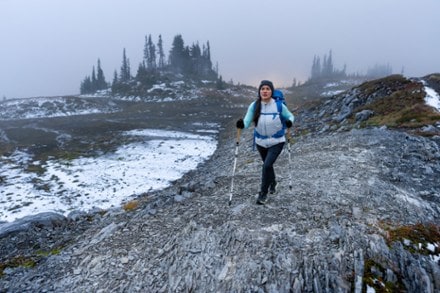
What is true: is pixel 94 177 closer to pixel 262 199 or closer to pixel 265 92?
pixel 262 199

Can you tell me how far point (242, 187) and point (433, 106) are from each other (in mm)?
17197

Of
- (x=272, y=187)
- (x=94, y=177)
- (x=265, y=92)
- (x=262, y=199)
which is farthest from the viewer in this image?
(x=94, y=177)

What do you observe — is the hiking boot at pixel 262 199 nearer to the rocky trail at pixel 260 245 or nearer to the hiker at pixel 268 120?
the rocky trail at pixel 260 245

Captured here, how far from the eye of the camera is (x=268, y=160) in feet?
26.0

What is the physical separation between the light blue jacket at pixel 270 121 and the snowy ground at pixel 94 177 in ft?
35.3

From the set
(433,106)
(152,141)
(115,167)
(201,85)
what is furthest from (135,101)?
(433,106)

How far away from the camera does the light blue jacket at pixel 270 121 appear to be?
7590mm

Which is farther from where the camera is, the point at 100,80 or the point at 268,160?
the point at 100,80

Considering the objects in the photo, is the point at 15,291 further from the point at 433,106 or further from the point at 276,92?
the point at 433,106

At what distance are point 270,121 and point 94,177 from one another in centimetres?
Answer: 1676

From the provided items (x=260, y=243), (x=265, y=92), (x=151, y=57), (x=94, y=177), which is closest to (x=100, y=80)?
(x=151, y=57)

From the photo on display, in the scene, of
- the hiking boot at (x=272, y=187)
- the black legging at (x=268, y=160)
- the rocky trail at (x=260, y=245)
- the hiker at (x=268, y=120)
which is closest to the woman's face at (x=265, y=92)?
the hiker at (x=268, y=120)

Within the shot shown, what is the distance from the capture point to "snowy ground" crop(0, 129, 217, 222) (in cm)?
1592

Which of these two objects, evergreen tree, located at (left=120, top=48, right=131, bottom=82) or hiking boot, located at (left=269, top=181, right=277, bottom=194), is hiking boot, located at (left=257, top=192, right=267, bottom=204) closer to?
hiking boot, located at (left=269, top=181, right=277, bottom=194)
